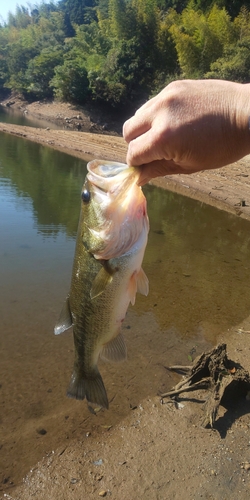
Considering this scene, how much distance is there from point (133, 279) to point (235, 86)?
1135 millimetres

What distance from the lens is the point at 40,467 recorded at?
382 cm

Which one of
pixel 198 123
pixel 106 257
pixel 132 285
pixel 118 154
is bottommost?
pixel 118 154

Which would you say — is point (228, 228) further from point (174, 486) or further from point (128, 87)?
point (128, 87)

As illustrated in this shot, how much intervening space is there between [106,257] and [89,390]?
0.95m

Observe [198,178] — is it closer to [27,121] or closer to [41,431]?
[41,431]

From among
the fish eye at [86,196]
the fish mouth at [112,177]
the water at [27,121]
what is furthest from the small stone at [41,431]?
the water at [27,121]

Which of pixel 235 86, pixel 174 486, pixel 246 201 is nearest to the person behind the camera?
pixel 235 86

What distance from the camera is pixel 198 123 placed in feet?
5.61

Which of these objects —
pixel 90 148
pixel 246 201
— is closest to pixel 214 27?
pixel 90 148

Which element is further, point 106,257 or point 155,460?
point 155,460

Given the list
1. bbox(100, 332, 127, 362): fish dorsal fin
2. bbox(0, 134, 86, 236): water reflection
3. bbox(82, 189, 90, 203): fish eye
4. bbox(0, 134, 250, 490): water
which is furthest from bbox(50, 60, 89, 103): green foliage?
bbox(100, 332, 127, 362): fish dorsal fin

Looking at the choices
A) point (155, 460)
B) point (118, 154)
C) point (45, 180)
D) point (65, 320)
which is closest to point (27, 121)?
point (118, 154)

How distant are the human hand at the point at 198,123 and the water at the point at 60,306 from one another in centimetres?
341

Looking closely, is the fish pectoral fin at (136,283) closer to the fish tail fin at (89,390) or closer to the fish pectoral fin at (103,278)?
the fish pectoral fin at (103,278)
